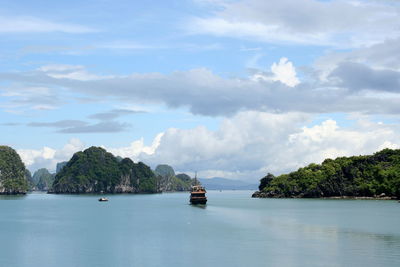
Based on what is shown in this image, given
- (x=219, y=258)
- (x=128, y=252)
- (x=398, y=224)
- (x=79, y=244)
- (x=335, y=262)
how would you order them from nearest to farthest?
1. (x=335, y=262)
2. (x=219, y=258)
3. (x=128, y=252)
4. (x=79, y=244)
5. (x=398, y=224)

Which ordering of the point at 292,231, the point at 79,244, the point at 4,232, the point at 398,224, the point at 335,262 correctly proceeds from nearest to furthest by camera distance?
1. the point at 335,262
2. the point at 79,244
3. the point at 292,231
4. the point at 4,232
5. the point at 398,224

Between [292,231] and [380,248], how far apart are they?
2782 cm

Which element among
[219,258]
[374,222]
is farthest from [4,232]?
[374,222]

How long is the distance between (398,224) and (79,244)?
7509 cm

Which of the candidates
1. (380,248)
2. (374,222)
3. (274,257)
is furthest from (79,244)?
(374,222)

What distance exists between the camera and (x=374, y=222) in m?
123

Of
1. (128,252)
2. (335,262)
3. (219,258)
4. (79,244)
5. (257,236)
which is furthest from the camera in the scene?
(257,236)

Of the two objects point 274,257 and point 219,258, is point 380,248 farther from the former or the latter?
point 219,258

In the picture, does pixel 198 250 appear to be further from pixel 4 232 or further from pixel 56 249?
pixel 4 232

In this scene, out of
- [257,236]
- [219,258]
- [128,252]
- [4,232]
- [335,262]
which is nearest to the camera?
[335,262]

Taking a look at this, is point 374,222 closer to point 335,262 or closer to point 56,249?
point 335,262

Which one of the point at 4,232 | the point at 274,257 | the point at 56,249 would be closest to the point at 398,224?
the point at 274,257

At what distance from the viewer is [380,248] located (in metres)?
76.9

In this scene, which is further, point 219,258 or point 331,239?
point 331,239
